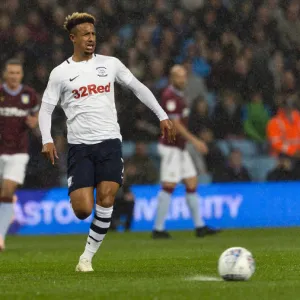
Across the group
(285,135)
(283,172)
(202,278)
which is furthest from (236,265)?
(285,135)

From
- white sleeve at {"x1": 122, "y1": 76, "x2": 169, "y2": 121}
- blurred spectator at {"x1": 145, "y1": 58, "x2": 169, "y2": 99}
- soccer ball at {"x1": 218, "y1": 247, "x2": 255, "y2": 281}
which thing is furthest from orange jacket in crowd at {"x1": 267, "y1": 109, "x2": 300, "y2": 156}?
soccer ball at {"x1": 218, "y1": 247, "x2": 255, "y2": 281}

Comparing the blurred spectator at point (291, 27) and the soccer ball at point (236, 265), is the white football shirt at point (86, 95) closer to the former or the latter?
the soccer ball at point (236, 265)

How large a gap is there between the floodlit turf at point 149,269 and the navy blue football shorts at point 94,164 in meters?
0.82

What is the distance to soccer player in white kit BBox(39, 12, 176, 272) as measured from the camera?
931 centimetres

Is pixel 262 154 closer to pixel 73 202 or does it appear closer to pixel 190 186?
pixel 190 186

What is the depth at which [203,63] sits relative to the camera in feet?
67.1

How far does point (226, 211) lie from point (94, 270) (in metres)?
8.64

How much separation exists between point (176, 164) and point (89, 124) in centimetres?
670

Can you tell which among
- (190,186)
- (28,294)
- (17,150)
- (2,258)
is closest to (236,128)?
(190,186)

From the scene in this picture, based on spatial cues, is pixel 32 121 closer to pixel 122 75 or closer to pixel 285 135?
pixel 122 75

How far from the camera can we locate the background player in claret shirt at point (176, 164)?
15.7 meters

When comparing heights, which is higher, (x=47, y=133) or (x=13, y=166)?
(x=47, y=133)

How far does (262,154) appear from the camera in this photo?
61.9 feet

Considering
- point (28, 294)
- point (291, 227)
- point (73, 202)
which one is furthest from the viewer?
point (291, 227)
